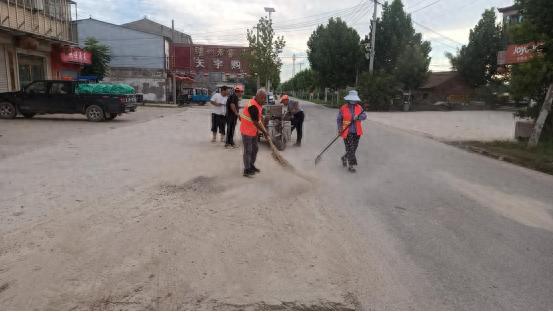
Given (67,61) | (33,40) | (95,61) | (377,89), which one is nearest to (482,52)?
(377,89)

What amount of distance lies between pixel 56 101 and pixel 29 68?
22.4 ft

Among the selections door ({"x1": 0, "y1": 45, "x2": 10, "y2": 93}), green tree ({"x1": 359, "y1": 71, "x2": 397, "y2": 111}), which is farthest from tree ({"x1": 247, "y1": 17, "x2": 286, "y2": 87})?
door ({"x1": 0, "y1": 45, "x2": 10, "y2": 93})

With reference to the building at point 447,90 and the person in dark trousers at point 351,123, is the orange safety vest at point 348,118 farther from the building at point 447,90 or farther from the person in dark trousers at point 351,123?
the building at point 447,90

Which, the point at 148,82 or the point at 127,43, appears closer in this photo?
the point at 148,82

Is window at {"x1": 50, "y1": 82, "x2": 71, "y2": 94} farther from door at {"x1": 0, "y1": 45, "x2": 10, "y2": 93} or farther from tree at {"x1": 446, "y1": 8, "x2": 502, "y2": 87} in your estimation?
tree at {"x1": 446, "y1": 8, "x2": 502, "y2": 87}

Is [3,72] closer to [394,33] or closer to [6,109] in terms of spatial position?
[6,109]

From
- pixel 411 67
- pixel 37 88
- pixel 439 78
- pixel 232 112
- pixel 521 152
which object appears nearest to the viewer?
pixel 232 112

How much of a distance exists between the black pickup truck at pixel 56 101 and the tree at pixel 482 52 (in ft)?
116

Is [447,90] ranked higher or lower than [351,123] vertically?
higher

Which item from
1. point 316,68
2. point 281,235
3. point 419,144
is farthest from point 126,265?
point 316,68

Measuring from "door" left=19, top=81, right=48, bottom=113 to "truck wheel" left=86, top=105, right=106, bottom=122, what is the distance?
61.2 inches

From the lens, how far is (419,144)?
43.2 feet

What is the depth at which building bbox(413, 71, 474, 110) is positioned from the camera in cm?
4441

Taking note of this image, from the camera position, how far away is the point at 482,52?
39594 mm
